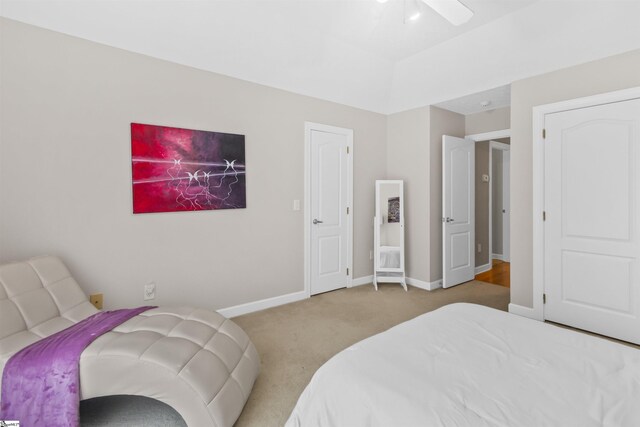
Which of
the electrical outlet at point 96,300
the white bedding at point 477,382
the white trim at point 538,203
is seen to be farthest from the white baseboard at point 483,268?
the electrical outlet at point 96,300

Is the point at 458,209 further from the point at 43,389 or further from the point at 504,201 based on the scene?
the point at 43,389

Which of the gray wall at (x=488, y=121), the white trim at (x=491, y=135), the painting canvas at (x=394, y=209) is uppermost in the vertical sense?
the gray wall at (x=488, y=121)

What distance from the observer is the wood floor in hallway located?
15.3 feet

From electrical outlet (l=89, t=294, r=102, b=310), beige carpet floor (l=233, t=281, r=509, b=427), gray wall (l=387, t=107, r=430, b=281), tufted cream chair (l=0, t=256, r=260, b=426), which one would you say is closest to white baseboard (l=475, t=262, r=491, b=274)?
beige carpet floor (l=233, t=281, r=509, b=427)

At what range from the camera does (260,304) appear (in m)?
3.53

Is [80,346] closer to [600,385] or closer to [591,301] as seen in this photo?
[600,385]

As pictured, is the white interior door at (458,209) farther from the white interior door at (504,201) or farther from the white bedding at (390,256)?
the white interior door at (504,201)

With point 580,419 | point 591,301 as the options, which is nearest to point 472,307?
point 580,419

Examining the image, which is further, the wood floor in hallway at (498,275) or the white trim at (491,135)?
the wood floor in hallway at (498,275)

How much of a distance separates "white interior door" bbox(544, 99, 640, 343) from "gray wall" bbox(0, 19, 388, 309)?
2.60 m

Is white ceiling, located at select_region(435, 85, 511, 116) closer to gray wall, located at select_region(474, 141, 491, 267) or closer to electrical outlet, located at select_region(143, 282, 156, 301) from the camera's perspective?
gray wall, located at select_region(474, 141, 491, 267)

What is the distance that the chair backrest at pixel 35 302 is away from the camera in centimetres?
180

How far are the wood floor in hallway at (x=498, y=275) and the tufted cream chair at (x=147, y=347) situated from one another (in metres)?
3.90

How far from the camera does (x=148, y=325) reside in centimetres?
192
